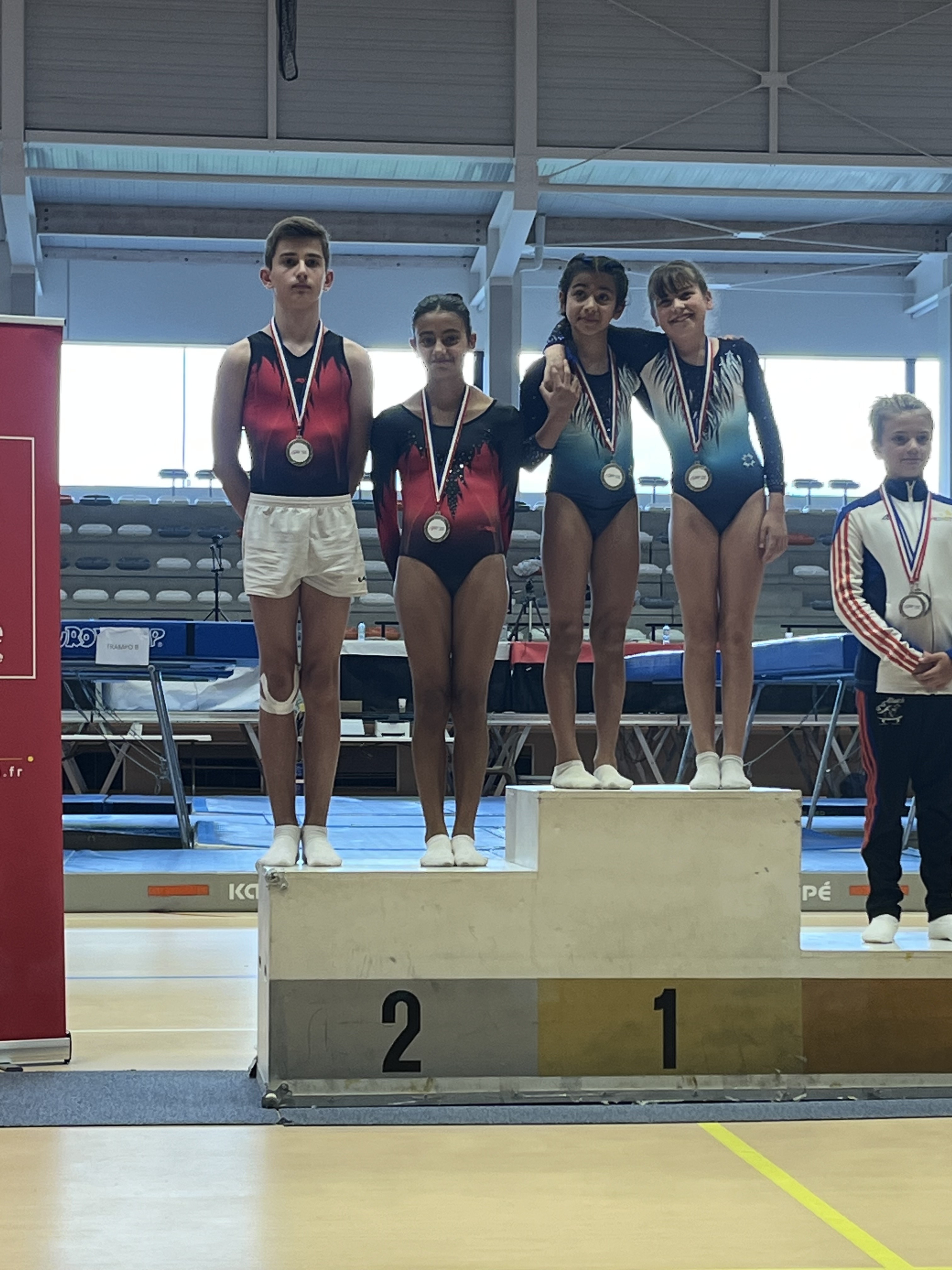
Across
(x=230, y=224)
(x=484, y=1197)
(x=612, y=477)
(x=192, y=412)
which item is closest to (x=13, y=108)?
(x=230, y=224)

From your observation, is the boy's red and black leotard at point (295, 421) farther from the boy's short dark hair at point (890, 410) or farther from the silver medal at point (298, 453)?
the boy's short dark hair at point (890, 410)

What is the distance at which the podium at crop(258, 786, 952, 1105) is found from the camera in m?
3.00

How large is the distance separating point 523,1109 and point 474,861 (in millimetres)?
565

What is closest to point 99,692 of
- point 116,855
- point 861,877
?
point 116,855

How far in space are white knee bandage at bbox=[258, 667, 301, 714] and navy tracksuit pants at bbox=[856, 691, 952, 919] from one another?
55.3 inches

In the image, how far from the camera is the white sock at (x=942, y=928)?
325cm

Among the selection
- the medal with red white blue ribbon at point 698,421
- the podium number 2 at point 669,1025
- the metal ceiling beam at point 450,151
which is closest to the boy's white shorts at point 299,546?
the medal with red white blue ribbon at point 698,421

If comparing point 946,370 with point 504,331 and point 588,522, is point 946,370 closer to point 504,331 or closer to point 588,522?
point 504,331

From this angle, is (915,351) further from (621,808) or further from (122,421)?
(621,808)

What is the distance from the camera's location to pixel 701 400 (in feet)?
11.2

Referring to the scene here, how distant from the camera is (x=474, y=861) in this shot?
3166 millimetres

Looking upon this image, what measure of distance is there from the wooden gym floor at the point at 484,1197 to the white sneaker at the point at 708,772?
31.8 inches

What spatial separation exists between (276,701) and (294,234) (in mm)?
1121

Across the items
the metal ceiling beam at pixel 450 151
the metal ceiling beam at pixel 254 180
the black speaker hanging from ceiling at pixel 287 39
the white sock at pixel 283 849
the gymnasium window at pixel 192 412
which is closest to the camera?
the white sock at pixel 283 849
